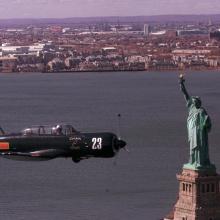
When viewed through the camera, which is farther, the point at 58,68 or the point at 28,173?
the point at 58,68

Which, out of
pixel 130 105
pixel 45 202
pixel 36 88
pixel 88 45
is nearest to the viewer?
pixel 45 202

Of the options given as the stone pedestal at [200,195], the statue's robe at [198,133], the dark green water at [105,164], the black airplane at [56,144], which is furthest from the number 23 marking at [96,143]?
the dark green water at [105,164]

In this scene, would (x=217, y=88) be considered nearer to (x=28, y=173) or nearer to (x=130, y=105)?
(x=130, y=105)

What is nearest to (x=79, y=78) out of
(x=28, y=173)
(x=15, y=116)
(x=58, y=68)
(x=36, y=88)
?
(x=58, y=68)

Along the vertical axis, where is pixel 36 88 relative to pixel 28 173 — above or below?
below

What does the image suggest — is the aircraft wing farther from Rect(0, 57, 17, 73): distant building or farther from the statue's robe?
Rect(0, 57, 17, 73): distant building
